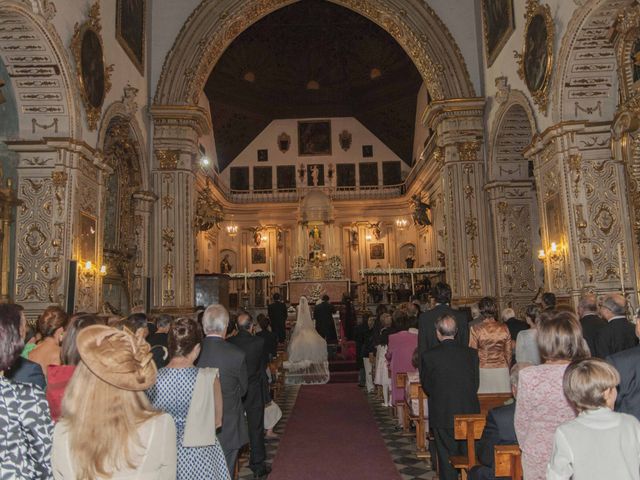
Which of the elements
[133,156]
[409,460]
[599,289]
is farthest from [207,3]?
[409,460]

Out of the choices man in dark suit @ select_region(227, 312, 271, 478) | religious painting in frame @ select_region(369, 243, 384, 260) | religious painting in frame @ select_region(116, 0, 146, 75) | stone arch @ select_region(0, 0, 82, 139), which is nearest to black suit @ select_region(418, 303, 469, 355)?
man in dark suit @ select_region(227, 312, 271, 478)

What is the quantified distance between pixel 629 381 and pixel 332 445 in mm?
5007

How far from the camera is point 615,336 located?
5.74 meters

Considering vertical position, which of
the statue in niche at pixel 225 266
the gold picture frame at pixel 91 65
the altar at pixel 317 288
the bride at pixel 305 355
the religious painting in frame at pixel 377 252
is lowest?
the bride at pixel 305 355

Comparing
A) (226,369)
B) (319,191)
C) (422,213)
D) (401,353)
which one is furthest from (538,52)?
(319,191)

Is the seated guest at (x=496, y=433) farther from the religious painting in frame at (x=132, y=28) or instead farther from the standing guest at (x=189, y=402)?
the religious painting in frame at (x=132, y=28)

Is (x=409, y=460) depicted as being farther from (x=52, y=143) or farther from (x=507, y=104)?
(x=507, y=104)

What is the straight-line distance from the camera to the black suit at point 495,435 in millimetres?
3902

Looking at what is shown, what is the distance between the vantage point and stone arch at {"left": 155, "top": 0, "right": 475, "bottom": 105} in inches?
653

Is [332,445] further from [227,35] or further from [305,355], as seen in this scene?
[227,35]

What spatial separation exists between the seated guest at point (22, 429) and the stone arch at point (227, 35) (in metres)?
14.9

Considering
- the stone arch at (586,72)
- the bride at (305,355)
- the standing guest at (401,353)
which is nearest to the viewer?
the standing guest at (401,353)

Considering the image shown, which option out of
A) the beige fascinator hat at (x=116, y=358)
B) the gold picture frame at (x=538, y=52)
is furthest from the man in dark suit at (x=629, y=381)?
the gold picture frame at (x=538, y=52)

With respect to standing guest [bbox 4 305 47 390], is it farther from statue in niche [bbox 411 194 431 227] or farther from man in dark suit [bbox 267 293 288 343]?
statue in niche [bbox 411 194 431 227]
